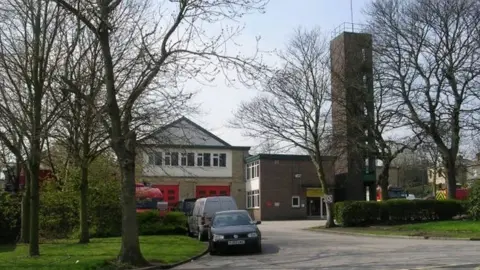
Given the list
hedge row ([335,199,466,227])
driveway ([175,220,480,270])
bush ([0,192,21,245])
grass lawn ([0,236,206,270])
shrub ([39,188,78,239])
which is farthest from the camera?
hedge row ([335,199,466,227])

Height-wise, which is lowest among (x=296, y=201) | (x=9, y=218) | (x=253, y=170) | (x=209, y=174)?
(x=9, y=218)

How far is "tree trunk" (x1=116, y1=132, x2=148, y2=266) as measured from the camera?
52.6 ft

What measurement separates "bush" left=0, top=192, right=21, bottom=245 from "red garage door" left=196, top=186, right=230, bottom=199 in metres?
34.3

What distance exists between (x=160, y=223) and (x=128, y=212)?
14914 mm

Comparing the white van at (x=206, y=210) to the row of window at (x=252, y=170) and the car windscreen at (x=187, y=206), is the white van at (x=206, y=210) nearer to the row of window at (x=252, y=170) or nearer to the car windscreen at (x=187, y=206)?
the car windscreen at (x=187, y=206)

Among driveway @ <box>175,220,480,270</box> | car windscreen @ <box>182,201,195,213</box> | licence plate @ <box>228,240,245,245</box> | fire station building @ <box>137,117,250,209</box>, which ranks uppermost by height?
fire station building @ <box>137,117,250,209</box>

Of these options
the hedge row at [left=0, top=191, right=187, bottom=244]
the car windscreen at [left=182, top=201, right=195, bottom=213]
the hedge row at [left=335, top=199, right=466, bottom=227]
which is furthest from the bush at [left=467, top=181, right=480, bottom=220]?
the hedge row at [left=0, top=191, right=187, bottom=244]

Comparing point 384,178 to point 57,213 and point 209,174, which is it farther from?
point 209,174

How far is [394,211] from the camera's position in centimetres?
3753

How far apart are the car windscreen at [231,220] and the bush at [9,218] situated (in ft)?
38.9

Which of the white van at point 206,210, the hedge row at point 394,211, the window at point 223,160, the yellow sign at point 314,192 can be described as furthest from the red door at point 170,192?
the white van at point 206,210

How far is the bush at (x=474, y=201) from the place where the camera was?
33750mm

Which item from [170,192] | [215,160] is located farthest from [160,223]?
[215,160]

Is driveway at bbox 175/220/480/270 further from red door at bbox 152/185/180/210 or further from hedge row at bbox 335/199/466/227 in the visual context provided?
red door at bbox 152/185/180/210
